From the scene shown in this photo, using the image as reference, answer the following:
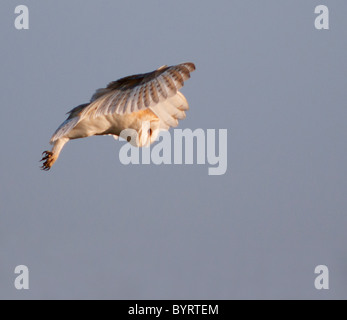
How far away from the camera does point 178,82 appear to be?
13211 mm

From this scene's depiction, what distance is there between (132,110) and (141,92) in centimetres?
36

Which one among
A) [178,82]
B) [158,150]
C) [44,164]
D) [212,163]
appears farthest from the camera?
[212,163]

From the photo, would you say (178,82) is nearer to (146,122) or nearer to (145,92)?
(145,92)

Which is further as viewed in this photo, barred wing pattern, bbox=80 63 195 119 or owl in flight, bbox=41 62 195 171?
owl in flight, bbox=41 62 195 171

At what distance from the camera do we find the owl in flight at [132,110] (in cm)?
1335

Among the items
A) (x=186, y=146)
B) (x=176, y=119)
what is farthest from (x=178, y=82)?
(x=186, y=146)

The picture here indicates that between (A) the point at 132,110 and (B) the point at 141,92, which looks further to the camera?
(B) the point at 141,92

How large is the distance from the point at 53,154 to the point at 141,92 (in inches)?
73.0

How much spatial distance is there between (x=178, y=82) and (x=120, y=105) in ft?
3.24

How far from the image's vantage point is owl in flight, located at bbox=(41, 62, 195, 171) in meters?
13.4

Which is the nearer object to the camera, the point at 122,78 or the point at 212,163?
the point at 122,78

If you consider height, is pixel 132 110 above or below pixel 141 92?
below

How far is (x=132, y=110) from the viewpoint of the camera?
1338 centimetres
